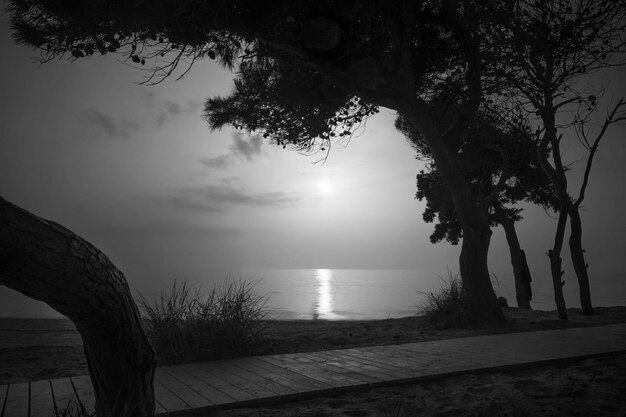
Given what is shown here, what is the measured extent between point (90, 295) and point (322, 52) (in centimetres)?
680

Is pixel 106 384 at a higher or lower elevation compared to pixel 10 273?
lower

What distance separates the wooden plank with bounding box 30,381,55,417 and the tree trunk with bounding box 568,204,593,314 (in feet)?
38.3

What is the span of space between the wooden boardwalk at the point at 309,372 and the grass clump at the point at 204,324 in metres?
0.41

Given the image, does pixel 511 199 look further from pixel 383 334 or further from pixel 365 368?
pixel 365 368

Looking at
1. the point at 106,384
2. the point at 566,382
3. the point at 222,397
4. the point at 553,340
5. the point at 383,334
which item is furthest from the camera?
the point at 383,334

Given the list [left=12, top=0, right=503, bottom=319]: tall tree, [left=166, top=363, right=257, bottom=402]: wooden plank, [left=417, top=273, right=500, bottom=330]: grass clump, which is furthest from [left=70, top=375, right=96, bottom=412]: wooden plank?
[left=417, top=273, right=500, bottom=330]: grass clump

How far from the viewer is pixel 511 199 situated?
17.8 m

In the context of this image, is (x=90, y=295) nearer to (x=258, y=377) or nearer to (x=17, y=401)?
(x=17, y=401)

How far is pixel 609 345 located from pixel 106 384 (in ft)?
19.3

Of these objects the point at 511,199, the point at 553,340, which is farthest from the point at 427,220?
the point at 553,340

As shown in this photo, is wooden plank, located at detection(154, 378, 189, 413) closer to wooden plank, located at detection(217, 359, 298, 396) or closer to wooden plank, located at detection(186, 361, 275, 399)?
wooden plank, located at detection(186, 361, 275, 399)

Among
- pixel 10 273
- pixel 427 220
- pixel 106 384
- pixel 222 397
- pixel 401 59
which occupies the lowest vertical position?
pixel 222 397

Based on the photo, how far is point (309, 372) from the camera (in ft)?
15.0

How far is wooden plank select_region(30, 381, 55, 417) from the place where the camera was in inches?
133
